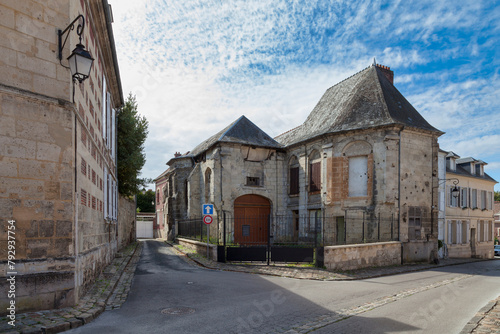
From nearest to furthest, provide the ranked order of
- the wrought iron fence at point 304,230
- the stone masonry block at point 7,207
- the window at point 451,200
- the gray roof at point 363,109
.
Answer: the stone masonry block at point 7,207 < the wrought iron fence at point 304,230 < the gray roof at point 363,109 < the window at point 451,200

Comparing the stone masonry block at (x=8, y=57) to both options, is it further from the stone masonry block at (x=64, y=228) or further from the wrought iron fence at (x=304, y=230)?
the wrought iron fence at (x=304, y=230)

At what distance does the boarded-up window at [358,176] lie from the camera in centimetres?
1752

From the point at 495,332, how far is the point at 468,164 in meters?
27.3

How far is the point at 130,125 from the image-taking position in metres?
19.2

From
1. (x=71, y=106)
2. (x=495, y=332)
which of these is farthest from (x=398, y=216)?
(x=71, y=106)

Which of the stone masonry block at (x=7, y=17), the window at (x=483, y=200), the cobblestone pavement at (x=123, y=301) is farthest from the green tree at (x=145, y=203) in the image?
the stone masonry block at (x=7, y=17)

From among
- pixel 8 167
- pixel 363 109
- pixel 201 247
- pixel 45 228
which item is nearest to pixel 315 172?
pixel 363 109

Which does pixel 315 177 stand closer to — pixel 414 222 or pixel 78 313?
pixel 414 222

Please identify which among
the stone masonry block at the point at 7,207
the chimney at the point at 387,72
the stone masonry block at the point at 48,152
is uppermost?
the chimney at the point at 387,72

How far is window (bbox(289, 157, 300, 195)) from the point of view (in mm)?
21703

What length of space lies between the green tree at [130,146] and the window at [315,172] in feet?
32.1

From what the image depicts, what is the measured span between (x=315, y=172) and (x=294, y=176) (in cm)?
213

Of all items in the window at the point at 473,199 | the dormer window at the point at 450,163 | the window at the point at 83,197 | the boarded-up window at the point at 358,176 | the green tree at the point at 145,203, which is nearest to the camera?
the window at the point at 83,197

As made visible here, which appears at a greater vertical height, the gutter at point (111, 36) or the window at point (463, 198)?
the gutter at point (111, 36)
